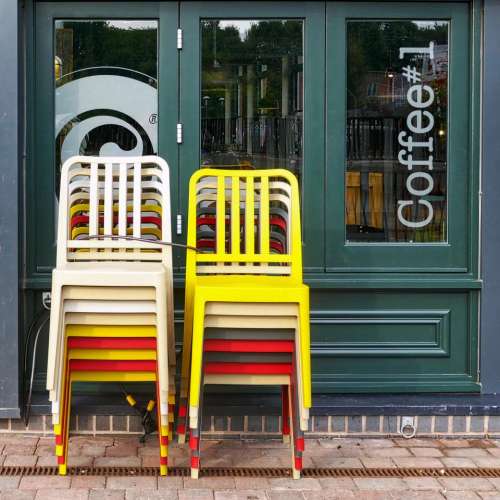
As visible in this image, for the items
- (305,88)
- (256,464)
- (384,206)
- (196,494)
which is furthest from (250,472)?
(305,88)

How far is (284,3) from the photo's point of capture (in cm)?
511

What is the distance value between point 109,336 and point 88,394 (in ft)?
3.16

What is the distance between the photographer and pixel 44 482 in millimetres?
4273

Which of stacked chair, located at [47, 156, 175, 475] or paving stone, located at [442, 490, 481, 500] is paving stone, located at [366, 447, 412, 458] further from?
stacked chair, located at [47, 156, 175, 475]

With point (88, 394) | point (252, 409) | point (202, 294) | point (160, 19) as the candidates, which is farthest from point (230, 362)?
point (160, 19)

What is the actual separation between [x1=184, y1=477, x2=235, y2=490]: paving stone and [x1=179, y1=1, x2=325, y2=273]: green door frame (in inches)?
52.8

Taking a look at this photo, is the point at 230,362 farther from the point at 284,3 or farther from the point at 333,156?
the point at 284,3

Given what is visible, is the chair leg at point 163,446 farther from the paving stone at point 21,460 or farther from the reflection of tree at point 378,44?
the reflection of tree at point 378,44

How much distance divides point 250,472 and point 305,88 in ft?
6.86

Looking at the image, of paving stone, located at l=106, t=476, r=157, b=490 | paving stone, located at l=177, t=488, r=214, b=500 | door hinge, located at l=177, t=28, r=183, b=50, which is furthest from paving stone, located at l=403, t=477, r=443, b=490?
door hinge, located at l=177, t=28, r=183, b=50

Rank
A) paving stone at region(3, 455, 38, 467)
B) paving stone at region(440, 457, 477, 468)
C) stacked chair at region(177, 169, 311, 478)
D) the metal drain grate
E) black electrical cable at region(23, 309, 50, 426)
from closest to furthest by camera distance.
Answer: stacked chair at region(177, 169, 311, 478) < the metal drain grate < paving stone at region(3, 455, 38, 467) < paving stone at region(440, 457, 477, 468) < black electrical cable at region(23, 309, 50, 426)

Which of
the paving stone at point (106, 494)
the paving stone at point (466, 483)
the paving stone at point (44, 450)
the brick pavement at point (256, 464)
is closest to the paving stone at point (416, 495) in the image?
the brick pavement at point (256, 464)

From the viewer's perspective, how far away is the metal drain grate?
4406mm

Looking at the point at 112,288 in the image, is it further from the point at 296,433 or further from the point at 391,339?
the point at 391,339
